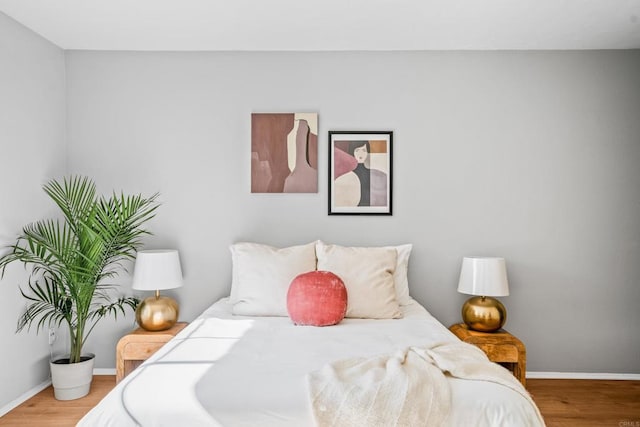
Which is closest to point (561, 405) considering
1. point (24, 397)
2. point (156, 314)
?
point (156, 314)

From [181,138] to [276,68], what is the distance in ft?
3.05

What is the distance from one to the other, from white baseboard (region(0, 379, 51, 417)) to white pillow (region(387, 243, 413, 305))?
2651mm

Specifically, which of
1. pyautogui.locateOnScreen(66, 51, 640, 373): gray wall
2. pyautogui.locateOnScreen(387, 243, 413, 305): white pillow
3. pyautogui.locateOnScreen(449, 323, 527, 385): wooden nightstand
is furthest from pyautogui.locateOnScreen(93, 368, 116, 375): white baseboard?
pyautogui.locateOnScreen(449, 323, 527, 385): wooden nightstand

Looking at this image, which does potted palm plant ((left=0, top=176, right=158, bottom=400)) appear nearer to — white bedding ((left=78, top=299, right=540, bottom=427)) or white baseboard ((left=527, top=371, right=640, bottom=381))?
white bedding ((left=78, top=299, right=540, bottom=427))

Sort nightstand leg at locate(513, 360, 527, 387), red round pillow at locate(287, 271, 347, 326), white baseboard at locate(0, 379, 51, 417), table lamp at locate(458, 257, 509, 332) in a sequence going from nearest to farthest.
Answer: red round pillow at locate(287, 271, 347, 326), white baseboard at locate(0, 379, 51, 417), nightstand leg at locate(513, 360, 527, 387), table lamp at locate(458, 257, 509, 332)

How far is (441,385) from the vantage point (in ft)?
6.07

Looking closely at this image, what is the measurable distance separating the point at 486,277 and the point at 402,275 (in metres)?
0.58

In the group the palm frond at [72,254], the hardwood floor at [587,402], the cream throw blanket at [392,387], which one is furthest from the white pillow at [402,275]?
the palm frond at [72,254]

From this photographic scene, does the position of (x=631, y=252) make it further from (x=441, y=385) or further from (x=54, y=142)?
(x=54, y=142)

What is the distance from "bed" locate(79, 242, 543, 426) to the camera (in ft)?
5.71

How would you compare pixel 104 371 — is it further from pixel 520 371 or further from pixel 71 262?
pixel 520 371

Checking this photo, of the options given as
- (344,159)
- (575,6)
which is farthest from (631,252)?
(344,159)

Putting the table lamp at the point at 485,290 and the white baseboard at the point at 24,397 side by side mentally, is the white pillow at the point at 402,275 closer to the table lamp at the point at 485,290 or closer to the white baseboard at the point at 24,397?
the table lamp at the point at 485,290

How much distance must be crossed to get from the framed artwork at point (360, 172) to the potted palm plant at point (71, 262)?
1.44 meters
